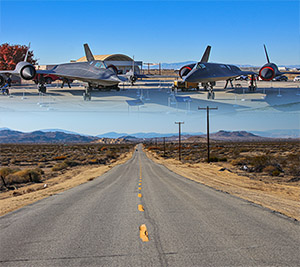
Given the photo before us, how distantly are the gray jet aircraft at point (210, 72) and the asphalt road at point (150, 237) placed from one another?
19.1 ft

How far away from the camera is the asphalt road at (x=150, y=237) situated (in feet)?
24.2

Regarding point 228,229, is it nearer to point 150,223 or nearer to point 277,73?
point 150,223

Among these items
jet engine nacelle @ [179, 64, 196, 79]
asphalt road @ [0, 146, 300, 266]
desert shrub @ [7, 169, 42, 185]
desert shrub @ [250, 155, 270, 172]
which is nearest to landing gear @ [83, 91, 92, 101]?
jet engine nacelle @ [179, 64, 196, 79]

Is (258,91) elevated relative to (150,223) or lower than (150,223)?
elevated

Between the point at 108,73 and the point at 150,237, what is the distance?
9.44 m

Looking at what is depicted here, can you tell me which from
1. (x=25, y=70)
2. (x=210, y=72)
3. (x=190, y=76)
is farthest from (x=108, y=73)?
(x=210, y=72)

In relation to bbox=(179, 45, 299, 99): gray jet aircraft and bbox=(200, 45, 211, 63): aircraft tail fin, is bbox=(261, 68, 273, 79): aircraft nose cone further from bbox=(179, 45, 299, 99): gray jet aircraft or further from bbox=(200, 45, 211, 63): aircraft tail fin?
bbox=(200, 45, 211, 63): aircraft tail fin

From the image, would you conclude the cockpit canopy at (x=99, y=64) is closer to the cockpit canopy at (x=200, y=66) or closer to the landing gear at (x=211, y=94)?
the cockpit canopy at (x=200, y=66)

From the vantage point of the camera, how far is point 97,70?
1725 centimetres

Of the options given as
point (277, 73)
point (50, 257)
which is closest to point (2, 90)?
point (50, 257)

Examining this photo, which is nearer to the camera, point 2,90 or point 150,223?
point 150,223

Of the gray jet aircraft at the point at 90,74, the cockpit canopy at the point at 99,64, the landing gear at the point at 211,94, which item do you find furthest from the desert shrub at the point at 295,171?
the cockpit canopy at the point at 99,64

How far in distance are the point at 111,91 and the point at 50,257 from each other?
11319 mm

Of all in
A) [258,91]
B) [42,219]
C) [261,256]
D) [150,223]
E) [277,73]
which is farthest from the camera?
[258,91]
